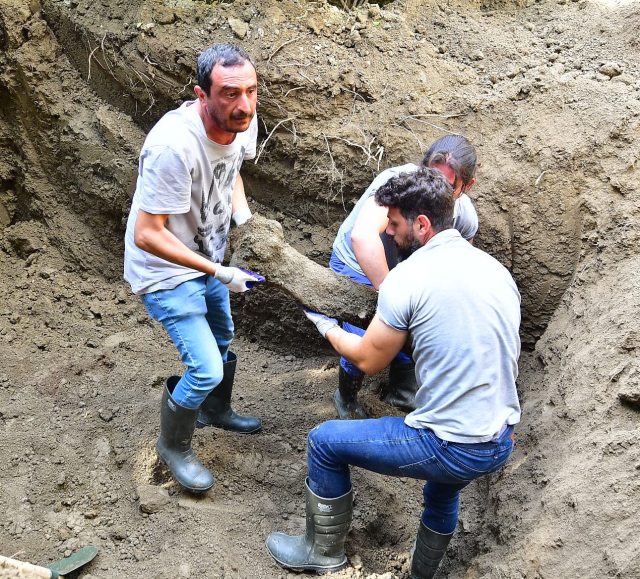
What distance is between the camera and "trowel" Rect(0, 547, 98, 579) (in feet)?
7.85

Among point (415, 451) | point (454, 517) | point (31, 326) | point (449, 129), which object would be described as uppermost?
point (449, 129)

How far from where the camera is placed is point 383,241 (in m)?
3.41

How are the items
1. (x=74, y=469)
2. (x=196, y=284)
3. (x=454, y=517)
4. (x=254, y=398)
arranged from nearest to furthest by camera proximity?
1. (x=454, y=517)
2. (x=196, y=284)
3. (x=74, y=469)
4. (x=254, y=398)

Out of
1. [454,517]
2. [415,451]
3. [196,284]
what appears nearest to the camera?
[415,451]

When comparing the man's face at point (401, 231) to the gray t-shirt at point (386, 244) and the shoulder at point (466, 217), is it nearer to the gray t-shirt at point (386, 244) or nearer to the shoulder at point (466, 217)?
the gray t-shirt at point (386, 244)

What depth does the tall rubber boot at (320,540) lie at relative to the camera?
2.67 meters

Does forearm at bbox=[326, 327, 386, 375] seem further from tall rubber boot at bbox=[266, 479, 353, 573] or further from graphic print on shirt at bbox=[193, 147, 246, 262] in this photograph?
graphic print on shirt at bbox=[193, 147, 246, 262]

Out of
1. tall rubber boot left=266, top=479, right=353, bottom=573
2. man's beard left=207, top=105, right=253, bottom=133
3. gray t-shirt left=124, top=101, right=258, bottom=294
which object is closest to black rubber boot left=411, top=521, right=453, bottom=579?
tall rubber boot left=266, top=479, right=353, bottom=573

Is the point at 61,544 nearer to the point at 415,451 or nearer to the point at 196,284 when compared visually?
the point at 196,284

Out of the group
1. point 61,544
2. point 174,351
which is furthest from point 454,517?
point 174,351

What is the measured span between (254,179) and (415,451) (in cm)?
262

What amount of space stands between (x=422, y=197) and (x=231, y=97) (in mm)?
930

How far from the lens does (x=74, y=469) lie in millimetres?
3297

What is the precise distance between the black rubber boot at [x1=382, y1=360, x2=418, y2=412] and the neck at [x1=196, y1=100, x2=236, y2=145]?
1787mm
